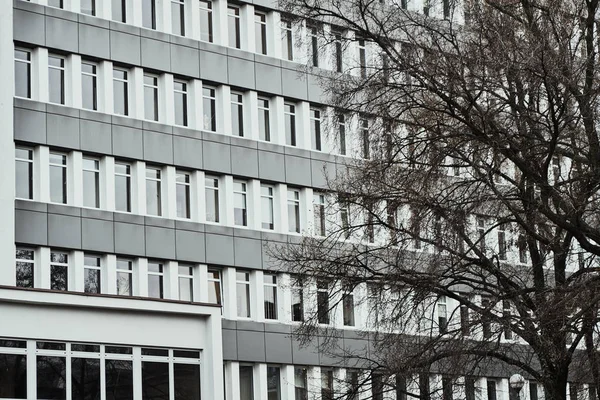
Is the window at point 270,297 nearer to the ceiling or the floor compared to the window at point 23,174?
nearer to the floor

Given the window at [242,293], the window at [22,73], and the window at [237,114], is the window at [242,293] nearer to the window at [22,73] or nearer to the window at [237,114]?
the window at [237,114]

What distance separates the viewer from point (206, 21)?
48812mm

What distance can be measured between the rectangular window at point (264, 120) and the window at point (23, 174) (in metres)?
9.55

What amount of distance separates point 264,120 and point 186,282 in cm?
691

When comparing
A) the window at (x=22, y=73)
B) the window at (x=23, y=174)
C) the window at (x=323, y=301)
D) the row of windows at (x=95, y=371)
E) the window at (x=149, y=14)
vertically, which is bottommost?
the window at (x=323, y=301)

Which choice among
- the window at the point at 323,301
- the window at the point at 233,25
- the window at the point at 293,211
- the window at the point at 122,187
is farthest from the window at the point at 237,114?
the window at the point at 323,301

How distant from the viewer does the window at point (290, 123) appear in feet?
166

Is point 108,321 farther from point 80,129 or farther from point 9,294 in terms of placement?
point 80,129

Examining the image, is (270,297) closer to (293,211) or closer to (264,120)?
(293,211)

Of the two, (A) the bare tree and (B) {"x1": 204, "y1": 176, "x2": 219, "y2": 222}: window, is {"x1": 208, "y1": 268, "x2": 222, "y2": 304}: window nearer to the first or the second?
(B) {"x1": 204, "y1": 176, "x2": 219, "y2": 222}: window

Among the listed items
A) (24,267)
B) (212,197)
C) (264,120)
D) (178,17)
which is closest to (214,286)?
(212,197)

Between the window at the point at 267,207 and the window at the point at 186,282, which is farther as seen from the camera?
the window at the point at 267,207

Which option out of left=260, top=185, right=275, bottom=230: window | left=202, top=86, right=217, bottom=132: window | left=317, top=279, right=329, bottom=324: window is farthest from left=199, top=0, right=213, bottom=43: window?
left=317, top=279, right=329, bottom=324: window

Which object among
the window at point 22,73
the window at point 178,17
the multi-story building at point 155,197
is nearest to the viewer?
the multi-story building at point 155,197
